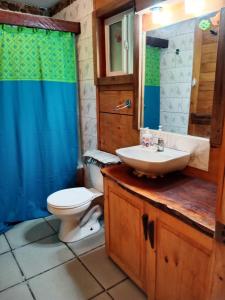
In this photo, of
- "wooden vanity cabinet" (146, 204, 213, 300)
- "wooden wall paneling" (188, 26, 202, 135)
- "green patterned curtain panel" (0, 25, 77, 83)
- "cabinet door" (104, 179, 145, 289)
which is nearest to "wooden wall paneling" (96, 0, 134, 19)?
"green patterned curtain panel" (0, 25, 77, 83)

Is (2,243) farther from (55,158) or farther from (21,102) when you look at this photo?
(21,102)

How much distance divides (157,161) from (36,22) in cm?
185

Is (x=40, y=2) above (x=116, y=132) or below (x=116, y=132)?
above

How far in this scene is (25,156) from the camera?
95.1 inches

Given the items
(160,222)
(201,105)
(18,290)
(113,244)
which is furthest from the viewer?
(113,244)

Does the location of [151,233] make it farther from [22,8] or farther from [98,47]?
[22,8]

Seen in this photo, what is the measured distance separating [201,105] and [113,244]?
3.97 ft

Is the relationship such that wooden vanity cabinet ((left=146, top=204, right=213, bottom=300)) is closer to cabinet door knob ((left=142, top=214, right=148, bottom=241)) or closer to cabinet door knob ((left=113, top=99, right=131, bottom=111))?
cabinet door knob ((left=142, top=214, right=148, bottom=241))

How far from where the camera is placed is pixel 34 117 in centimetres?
242

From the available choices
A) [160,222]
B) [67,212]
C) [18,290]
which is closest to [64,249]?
[67,212]

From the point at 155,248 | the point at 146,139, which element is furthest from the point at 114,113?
the point at 155,248

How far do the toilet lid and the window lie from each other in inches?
46.1

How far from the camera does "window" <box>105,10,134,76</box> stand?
6.45 ft

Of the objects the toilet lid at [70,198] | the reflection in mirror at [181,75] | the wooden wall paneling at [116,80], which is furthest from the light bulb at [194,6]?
the toilet lid at [70,198]
